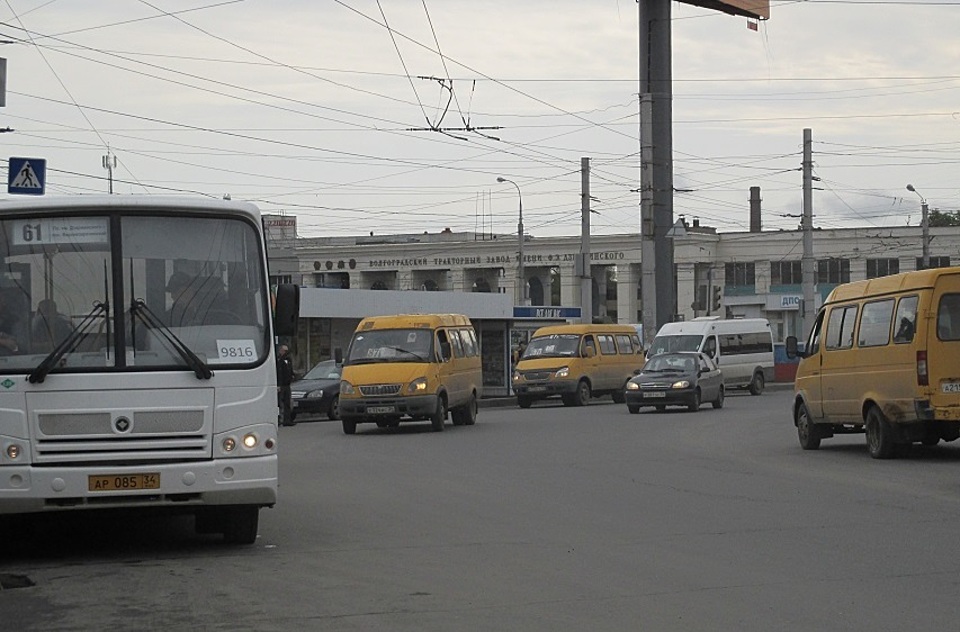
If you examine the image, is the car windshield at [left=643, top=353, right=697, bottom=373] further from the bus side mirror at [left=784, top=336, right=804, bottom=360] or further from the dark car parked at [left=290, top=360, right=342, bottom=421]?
the bus side mirror at [left=784, top=336, right=804, bottom=360]

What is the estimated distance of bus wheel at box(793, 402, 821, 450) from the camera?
22.1 metres

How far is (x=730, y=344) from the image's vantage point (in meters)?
47.9

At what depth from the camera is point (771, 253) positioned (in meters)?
99.7

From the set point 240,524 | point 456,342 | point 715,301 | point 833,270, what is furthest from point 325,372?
point 833,270

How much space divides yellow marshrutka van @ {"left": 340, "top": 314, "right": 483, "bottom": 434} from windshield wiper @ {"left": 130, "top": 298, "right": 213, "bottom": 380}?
16.9 metres

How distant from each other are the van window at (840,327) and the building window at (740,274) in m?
79.9

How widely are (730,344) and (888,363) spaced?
28698mm

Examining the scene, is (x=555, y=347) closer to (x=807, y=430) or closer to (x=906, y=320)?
(x=807, y=430)

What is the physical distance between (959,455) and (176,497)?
43.2 feet

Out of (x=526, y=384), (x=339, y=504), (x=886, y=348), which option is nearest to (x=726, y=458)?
(x=886, y=348)

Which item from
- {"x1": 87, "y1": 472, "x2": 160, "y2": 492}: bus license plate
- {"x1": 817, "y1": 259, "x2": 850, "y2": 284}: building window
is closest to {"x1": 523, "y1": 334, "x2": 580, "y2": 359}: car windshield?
{"x1": 87, "y1": 472, "x2": 160, "y2": 492}: bus license plate

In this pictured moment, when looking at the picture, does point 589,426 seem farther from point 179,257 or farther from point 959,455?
point 179,257

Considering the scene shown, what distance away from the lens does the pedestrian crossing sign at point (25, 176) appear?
22.4m

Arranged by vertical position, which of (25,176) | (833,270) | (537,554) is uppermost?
(833,270)
